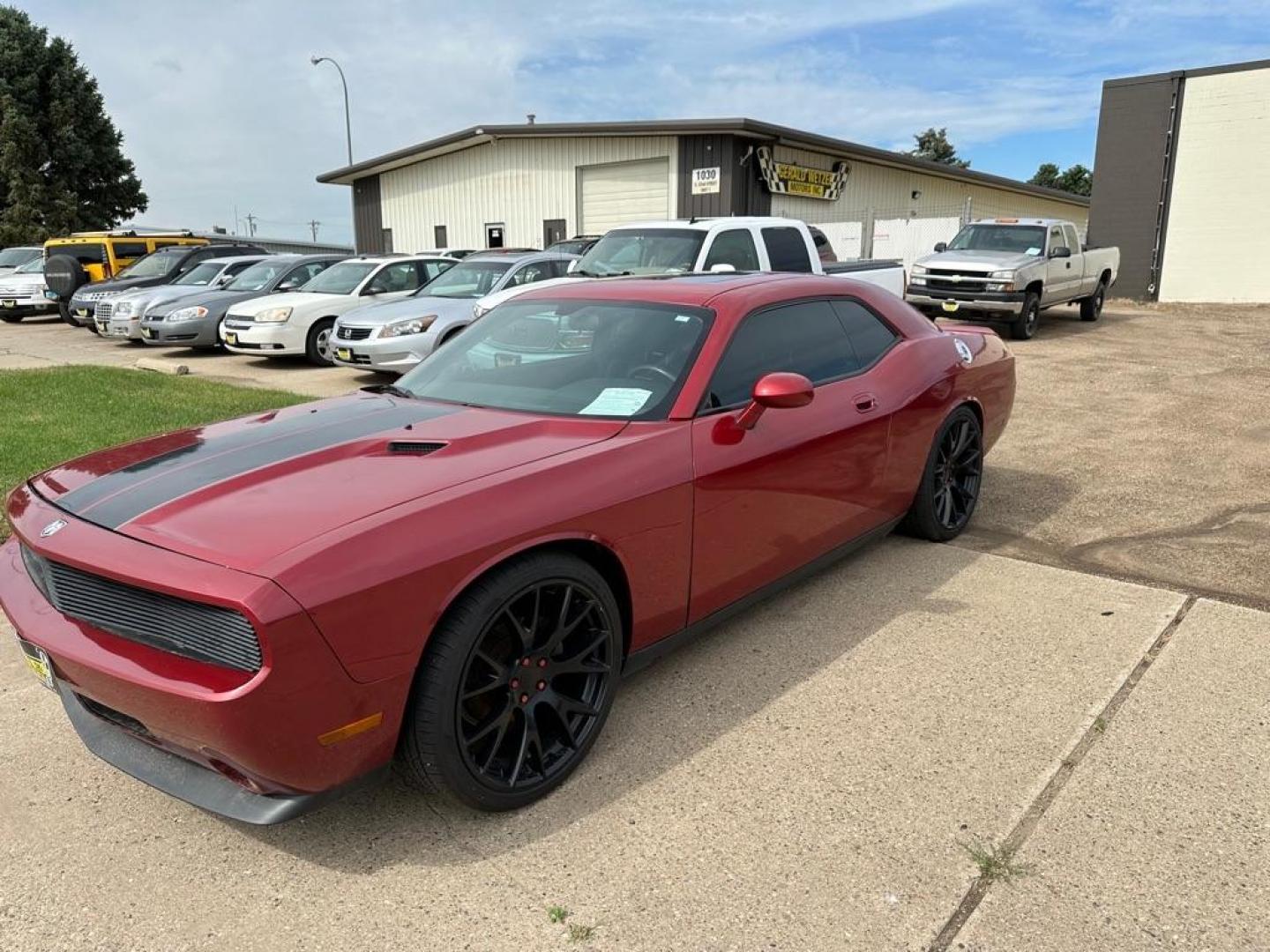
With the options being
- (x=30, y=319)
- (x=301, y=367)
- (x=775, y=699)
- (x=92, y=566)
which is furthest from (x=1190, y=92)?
(x=30, y=319)

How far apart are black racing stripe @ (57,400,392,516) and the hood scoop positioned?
0.50m

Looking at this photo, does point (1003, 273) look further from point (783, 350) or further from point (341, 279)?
point (783, 350)

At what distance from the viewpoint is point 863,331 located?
448 cm

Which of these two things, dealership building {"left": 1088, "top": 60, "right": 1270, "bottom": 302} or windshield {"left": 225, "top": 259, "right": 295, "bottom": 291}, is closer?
windshield {"left": 225, "top": 259, "right": 295, "bottom": 291}

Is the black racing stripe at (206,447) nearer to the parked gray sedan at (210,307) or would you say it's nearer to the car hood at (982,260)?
the parked gray sedan at (210,307)

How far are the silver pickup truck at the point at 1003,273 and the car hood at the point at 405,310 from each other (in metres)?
6.87

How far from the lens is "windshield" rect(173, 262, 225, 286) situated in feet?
54.3

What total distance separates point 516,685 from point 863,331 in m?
2.64

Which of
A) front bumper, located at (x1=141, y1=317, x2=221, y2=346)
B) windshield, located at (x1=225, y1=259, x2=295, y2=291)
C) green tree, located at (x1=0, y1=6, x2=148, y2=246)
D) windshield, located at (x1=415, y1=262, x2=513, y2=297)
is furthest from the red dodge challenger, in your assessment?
green tree, located at (x1=0, y1=6, x2=148, y2=246)

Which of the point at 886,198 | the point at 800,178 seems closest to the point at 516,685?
the point at 800,178

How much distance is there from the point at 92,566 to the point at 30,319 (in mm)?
23875

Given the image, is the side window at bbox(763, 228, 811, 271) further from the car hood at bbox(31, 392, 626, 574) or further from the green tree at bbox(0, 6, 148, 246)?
the green tree at bbox(0, 6, 148, 246)

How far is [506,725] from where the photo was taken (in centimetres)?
271

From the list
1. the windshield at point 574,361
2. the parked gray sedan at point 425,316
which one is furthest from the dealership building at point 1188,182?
the windshield at point 574,361
